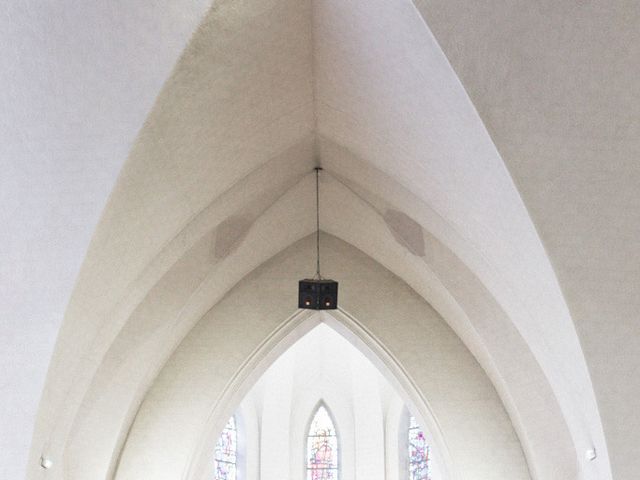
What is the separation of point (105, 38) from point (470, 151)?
300 cm

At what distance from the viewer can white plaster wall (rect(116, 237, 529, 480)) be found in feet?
41.8

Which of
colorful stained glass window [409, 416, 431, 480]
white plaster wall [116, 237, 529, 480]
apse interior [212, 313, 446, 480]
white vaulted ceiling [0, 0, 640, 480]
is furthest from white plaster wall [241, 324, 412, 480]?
white vaulted ceiling [0, 0, 640, 480]

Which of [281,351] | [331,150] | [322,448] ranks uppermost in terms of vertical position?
[331,150]

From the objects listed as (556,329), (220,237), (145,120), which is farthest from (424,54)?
(220,237)

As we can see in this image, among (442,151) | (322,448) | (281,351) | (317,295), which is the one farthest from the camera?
(322,448)

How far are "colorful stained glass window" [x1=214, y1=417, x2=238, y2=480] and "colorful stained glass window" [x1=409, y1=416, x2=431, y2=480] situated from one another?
125 inches

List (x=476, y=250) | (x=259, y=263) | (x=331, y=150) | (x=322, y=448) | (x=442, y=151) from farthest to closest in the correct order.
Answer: (x=322, y=448) < (x=259, y=263) < (x=331, y=150) < (x=476, y=250) < (x=442, y=151)

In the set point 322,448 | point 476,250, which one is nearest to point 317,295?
Result: point 476,250

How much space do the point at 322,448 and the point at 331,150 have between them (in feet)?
30.6

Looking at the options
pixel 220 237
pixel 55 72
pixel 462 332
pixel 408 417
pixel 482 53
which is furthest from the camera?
pixel 408 417

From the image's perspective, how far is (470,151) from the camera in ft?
26.6

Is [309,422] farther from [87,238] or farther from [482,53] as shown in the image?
[482,53]

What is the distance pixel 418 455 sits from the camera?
17.9 meters

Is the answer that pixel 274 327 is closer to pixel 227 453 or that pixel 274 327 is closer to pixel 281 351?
pixel 281 351
